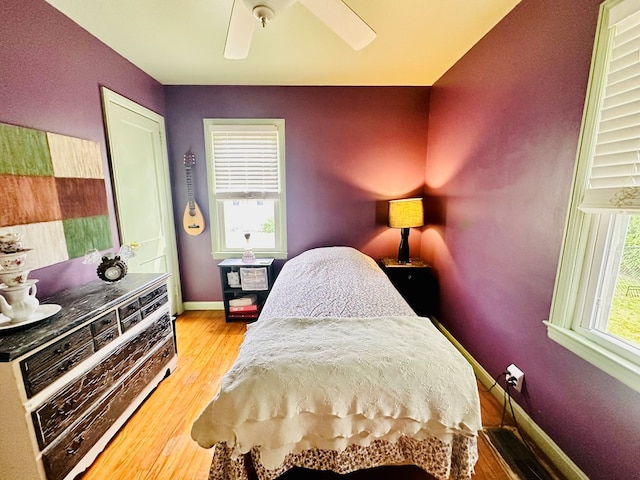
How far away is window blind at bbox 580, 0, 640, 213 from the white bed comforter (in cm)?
96

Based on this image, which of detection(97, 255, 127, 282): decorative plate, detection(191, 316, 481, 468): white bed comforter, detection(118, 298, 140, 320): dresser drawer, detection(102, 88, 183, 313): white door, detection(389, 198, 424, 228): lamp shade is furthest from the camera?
detection(389, 198, 424, 228): lamp shade

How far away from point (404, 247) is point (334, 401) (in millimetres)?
2044

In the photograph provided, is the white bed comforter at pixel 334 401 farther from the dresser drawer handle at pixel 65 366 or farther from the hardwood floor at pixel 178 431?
the dresser drawer handle at pixel 65 366

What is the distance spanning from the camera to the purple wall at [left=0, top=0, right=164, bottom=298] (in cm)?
138

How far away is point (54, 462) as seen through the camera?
114cm

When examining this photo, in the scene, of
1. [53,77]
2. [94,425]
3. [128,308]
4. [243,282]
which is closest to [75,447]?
[94,425]

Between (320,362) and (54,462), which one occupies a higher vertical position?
(320,362)

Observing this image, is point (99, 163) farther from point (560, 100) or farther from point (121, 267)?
point (560, 100)

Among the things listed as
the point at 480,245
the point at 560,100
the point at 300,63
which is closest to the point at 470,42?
the point at 560,100

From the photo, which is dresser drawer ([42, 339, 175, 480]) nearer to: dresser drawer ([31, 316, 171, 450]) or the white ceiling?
dresser drawer ([31, 316, 171, 450])

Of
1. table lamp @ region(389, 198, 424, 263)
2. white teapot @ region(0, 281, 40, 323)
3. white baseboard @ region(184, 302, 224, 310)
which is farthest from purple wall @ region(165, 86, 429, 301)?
white teapot @ region(0, 281, 40, 323)

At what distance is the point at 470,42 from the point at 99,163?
2913mm

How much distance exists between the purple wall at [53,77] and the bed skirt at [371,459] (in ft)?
4.89

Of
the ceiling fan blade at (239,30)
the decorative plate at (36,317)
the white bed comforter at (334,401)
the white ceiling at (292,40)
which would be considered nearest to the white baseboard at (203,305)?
the decorative plate at (36,317)
